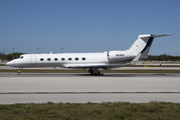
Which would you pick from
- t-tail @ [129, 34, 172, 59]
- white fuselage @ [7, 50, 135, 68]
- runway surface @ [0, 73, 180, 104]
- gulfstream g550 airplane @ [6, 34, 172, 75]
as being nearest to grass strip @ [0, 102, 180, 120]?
runway surface @ [0, 73, 180, 104]

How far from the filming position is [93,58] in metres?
24.9

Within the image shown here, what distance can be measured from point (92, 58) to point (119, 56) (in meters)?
3.34

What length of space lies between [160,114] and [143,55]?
61.2 feet

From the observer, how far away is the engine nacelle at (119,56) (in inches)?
955

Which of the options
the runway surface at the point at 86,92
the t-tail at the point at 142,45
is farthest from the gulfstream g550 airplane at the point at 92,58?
the runway surface at the point at 86,92

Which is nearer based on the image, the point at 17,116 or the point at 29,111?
the point at 17,116

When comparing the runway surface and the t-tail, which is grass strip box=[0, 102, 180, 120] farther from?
the t-tail

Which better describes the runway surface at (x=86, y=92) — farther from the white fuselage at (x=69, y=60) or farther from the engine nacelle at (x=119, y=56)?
the white fuselage at (x=69, y=60)

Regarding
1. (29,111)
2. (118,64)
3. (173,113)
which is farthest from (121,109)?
(118,64)

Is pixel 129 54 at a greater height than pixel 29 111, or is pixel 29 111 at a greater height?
pixel 129 54

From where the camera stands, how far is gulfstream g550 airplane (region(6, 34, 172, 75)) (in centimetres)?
2431

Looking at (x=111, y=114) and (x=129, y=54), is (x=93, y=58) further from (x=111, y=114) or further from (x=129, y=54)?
Answer: (x=111, y=114)

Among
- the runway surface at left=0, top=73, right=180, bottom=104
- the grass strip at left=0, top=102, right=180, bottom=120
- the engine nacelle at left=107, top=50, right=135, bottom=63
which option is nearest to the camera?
A: the grass strip at left=0, top=102, right=180, bottom=120

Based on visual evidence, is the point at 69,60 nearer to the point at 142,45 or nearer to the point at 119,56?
the point at 119,56
